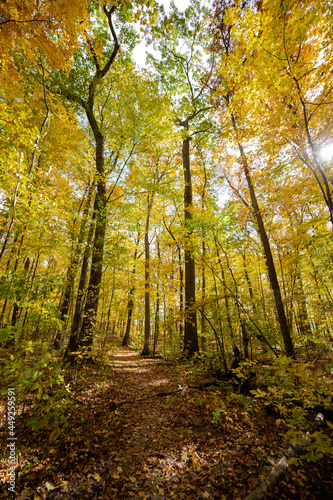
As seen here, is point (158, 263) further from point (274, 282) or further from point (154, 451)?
point (154, 451)

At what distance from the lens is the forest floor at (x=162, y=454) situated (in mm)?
2225

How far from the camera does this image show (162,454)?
2.83 metres

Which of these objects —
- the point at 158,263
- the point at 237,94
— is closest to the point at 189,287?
the point at 158,263

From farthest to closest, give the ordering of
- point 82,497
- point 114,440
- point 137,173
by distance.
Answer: point 137,173, point 114,440, point 82,497

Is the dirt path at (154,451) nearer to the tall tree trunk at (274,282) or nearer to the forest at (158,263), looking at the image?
the forest at (158,263)

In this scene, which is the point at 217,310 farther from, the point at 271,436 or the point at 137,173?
the point at 137,173

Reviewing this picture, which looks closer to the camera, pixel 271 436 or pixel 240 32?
pixel 271 436

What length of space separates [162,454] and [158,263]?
25.9 ft

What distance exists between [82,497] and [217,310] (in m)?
4.18

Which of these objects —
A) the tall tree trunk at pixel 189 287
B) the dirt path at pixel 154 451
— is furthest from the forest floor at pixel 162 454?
the tall tree trunk at pixel 189 287

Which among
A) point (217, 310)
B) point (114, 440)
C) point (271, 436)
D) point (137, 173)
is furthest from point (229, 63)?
point (114, 440)

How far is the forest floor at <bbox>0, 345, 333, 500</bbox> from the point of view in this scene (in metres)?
2.22

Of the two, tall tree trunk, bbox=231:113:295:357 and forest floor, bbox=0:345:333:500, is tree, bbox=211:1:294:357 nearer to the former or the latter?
tall tree trunk, bbox=231:113:295:357

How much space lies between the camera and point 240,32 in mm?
4809
